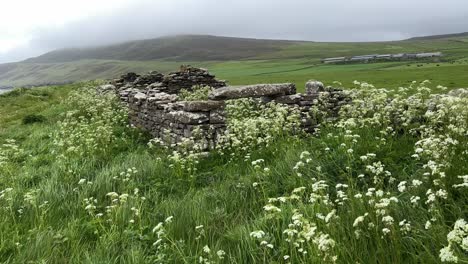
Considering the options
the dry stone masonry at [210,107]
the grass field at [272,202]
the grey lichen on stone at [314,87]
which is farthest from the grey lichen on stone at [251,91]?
the grass field at [272,202]

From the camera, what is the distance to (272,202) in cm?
684

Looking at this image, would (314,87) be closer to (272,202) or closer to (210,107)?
(210,107)

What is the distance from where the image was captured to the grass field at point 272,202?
4.70 meters

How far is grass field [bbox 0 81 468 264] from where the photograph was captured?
4.70 m

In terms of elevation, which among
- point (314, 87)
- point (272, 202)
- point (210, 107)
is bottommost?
point (272, 202)

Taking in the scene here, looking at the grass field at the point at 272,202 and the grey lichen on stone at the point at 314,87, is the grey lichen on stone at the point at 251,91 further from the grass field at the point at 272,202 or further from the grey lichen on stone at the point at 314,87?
the grass field at the point at 272,202

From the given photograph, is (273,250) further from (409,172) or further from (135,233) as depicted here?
(409,172)

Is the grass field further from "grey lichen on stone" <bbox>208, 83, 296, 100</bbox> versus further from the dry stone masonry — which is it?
"grey lichen on stone" <bbox>208, 83, 296, 100</bbox>

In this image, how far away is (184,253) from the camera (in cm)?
571

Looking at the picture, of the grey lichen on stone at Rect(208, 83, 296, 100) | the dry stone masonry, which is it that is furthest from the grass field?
the grey lichen on stone at Rect(208, 83, 296, 100)

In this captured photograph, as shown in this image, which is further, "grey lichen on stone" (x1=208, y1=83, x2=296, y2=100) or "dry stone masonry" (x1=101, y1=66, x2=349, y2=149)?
"grey lichen on stone" (x1=208, y1=83, x2=296, y2=100)

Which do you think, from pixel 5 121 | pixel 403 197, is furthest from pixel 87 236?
pixel 5 121

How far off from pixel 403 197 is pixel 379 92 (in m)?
4.71

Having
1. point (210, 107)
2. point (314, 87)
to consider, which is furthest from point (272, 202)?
point (314, 87)
